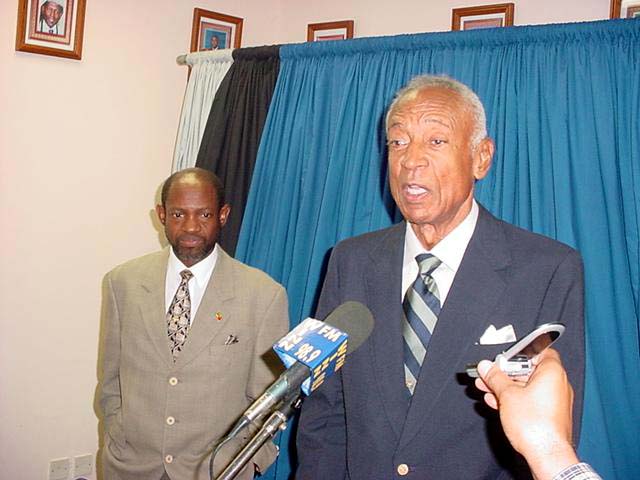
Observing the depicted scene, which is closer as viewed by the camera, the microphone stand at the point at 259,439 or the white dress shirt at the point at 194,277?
the microphone stand at the point at 259,439

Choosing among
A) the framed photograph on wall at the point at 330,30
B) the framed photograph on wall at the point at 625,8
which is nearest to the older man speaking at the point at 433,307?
the framed photograph on wall at the point at 625,8

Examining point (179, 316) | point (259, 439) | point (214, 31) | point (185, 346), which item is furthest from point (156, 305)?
point (214, 31)

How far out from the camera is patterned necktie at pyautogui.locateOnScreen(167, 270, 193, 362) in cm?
212

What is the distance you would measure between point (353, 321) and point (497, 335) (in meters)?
0.33

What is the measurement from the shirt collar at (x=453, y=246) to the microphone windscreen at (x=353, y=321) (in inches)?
8.2

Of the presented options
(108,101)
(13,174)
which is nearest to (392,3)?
(108,101)

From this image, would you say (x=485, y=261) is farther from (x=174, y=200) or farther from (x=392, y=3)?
(x=392, y=3)

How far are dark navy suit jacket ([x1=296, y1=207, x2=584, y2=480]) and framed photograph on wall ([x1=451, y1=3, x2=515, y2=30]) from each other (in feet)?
5.76

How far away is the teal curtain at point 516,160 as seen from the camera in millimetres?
2111

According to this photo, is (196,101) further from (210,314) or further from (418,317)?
(418,317)

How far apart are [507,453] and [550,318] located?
0.33m

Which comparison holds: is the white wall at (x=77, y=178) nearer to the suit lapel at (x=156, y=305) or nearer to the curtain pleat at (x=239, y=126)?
the curtain pleat at (x=239, y=126)

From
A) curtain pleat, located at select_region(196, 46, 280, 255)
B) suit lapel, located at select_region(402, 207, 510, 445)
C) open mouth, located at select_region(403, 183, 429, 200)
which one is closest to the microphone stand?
suit lapel, located at select_region(402, 207, 510, 445)

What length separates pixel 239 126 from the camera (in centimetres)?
307
